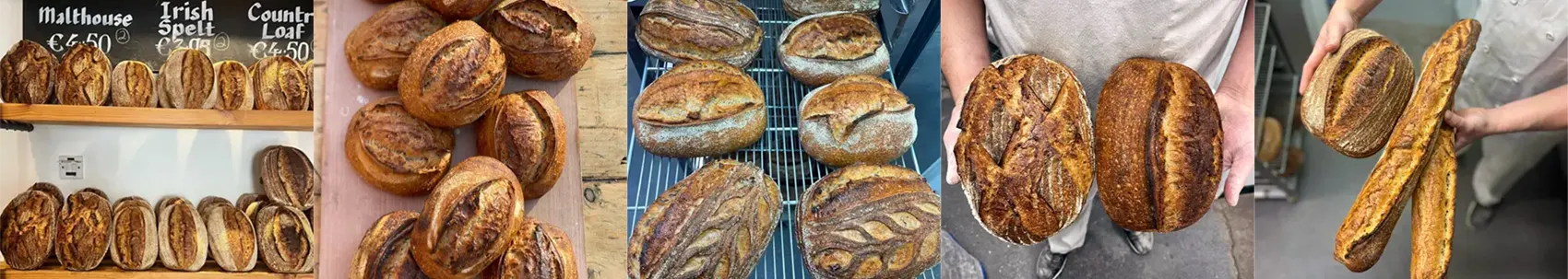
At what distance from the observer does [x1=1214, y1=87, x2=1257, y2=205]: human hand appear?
119 cm

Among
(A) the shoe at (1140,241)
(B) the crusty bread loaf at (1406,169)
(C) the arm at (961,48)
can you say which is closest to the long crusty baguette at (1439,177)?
(B) the crusty bread loaf at (1406,169)

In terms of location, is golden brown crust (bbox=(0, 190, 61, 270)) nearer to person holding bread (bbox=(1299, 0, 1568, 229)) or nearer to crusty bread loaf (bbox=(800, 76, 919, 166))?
crusty bread loaf (bbox=(800, 76, 919, 166))

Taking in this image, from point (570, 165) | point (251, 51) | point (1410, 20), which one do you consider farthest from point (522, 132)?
point (251, 51)

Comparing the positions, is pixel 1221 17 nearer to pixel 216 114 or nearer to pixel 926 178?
pixel 926 178

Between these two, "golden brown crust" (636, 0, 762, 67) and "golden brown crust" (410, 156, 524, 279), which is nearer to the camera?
"golden brown crust" (410, 156, 524, 279)

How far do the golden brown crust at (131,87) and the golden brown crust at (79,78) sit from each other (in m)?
0.04

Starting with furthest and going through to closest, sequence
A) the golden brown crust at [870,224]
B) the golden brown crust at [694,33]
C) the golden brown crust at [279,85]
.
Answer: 1. the golden brown crust at [279,85]
2. the golden brown crust at [694,33]
3. the golden brown crust at [870,224]

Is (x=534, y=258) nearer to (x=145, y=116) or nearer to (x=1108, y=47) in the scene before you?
(x=1108, y=47)

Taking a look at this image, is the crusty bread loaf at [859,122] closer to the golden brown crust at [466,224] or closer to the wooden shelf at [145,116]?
the golden brown crust at [466,224]

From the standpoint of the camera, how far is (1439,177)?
1.28 meters

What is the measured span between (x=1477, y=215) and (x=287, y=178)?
303 centimetres

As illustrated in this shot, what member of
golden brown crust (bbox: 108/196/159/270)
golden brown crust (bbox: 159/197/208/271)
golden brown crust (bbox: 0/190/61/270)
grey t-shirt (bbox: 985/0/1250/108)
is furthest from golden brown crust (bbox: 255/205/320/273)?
grey t-shirt (bbox: 985/0/1250/108)

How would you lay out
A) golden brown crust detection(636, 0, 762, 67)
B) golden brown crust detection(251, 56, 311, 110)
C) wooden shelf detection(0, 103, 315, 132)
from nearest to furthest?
golden brown crust detection(636, 0, 762, 67) → wooden shelf detection(0, 103, 315, 132) → golden brown crust detection(251, 56, 311, 110)

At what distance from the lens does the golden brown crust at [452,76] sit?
3.38 ft
